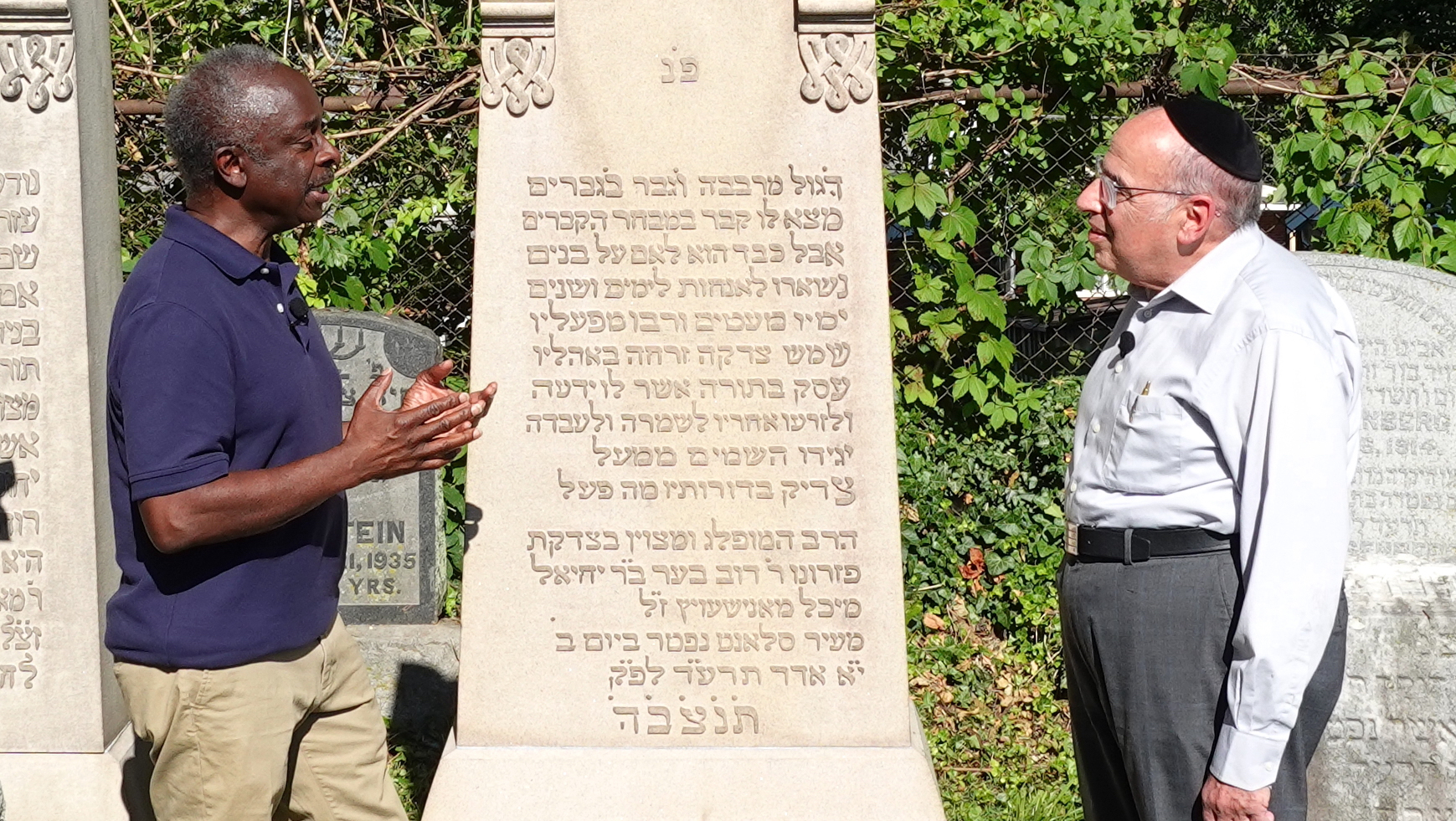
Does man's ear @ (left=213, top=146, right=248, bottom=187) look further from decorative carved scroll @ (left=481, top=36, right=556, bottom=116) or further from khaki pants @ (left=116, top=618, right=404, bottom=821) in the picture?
khaki pants @ (left=116, top=618, right=404, bottom=821)

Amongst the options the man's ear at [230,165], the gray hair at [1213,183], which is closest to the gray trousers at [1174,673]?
the gray hair at [1213,183]

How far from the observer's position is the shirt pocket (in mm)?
2559

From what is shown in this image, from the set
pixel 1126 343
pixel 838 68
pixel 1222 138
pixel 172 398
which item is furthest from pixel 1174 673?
pixel 172 398

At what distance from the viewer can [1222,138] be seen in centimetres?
261

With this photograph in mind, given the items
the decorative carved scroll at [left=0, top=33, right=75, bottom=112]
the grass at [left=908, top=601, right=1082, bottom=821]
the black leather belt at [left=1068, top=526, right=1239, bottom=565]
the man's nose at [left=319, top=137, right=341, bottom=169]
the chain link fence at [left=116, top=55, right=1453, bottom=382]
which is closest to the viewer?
the black leather belt at [left=1068, top=526, right=1239, bottom=565]

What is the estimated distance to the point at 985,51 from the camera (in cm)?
529

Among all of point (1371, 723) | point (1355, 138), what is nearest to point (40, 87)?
point (1371, 723)

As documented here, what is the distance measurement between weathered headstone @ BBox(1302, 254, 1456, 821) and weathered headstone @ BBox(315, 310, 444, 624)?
125 inches

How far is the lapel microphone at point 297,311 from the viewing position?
2.75 m

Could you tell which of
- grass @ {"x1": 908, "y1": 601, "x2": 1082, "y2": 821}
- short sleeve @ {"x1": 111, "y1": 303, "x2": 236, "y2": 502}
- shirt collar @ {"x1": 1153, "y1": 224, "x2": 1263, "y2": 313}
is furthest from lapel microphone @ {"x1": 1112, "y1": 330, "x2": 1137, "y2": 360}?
grass @ {"x1": 908, "y1": 601, "x2": 1082, "y2": 821}

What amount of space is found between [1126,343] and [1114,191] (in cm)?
33

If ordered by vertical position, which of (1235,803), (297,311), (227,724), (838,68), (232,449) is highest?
(838,68)

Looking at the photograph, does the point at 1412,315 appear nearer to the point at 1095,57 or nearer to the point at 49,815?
the point at 1095,57

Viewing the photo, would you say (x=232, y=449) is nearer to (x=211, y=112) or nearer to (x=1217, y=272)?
(x=211, y=112)
